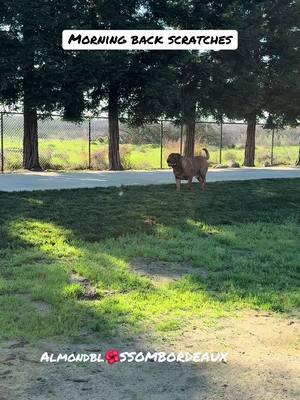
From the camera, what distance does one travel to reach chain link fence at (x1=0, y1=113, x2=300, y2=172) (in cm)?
2088

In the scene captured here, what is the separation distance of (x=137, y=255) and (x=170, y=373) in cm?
303

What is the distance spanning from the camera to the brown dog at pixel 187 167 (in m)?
10.6

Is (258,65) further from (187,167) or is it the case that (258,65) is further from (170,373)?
(170,373)

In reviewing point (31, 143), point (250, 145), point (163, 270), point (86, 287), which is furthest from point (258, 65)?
point (86, 287)

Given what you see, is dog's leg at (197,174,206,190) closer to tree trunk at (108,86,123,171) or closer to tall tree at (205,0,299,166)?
tree trunk at (108,86,123,171)

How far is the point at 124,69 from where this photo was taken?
54.6 feet

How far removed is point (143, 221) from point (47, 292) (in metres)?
3.66

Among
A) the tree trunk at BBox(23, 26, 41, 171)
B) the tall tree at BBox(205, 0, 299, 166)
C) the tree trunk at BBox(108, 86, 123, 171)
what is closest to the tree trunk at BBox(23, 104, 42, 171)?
the tree trunk at BBox(23, 26, 41, 171)

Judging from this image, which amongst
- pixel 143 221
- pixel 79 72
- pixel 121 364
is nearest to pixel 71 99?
pixel 79 72

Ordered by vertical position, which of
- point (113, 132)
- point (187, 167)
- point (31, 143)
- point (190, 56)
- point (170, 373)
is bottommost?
point (170, 373)

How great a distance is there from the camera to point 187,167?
10828mm

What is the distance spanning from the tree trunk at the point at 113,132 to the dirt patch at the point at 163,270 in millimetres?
13698

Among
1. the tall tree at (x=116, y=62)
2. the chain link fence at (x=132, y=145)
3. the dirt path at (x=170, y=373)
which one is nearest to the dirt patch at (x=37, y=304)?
the dirt path at (x=170, y=373)

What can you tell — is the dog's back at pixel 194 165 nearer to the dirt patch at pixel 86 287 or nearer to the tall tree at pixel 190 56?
the dirt patch at pixel 86 287
